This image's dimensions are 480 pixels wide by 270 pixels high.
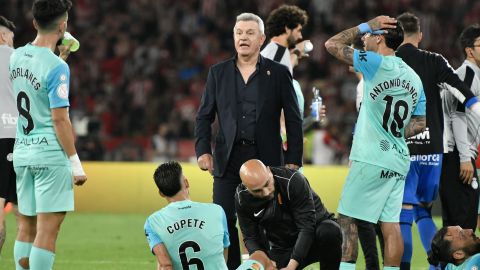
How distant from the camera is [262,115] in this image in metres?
8.44

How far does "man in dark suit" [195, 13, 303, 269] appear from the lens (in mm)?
8453

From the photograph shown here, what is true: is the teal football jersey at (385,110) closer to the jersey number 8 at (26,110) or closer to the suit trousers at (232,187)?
the suit trousers at (232,187)

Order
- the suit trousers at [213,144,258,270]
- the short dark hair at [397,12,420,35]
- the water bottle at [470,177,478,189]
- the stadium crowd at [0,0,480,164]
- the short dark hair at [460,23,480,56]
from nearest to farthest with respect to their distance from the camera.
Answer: the suit trousers at [213,144,258,270]
the short dark hair at [397,12,420,35]
the water bottle at [470,177,478,189]
the short dark hair at [460,23,480,56]
the stadium crowd at [0,0,480,164]

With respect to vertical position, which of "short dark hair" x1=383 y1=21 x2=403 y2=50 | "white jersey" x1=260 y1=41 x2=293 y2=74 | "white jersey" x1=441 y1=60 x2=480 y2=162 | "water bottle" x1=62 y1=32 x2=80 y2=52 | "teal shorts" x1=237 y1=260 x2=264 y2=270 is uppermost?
"short dark hair" x1=383 y1=21 x2=403 y2=50

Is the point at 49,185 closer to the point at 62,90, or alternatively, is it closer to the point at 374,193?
the point at 62,90

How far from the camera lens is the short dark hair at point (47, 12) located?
7.41m

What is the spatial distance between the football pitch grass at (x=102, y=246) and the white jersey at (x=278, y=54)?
2.13 m

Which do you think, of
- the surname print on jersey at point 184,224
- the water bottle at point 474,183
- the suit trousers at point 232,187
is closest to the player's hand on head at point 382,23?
the suit trousers at point 232,187

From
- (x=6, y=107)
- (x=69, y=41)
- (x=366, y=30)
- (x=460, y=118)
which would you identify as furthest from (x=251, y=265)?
(x=460, y=118)

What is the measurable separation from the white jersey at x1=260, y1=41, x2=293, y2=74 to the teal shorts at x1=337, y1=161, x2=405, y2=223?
219 centimetres

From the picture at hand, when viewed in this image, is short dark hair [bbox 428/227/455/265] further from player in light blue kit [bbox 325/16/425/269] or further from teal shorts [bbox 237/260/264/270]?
teal shorts [bbox 237/260/264/270]

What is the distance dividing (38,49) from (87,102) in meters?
15.2

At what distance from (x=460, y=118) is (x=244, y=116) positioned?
94.1 inches

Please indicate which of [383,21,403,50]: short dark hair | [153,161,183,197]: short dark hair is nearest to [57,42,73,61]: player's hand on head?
[153,161,183,197]: short dark hair
